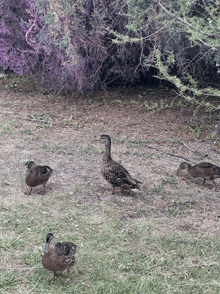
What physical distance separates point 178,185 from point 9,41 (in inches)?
305

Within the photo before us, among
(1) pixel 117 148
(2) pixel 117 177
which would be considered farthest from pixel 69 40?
(2) pixel 117 177

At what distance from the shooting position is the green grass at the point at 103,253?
12.1 ft

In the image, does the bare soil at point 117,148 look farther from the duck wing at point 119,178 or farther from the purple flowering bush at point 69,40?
the purple flowering bush at point 69,40

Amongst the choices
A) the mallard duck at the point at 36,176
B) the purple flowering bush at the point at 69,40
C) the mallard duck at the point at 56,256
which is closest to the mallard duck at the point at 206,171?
the mallard duck at the point at 36,176

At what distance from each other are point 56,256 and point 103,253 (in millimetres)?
901

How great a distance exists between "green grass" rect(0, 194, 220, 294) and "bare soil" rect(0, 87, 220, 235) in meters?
0.33

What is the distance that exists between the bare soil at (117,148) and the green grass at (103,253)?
0.33 metres

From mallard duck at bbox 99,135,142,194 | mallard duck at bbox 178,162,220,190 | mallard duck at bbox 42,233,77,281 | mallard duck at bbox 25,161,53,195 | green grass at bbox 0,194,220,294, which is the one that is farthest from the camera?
mallard duck at bbox 178,162,220,190

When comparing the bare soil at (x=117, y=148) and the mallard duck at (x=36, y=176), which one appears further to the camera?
the bare soil at (x=117, y=148)

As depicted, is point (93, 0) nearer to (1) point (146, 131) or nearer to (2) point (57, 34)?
(2) point (57, 34)

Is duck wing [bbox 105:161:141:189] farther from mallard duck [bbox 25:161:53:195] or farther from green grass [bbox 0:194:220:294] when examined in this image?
mallard duck [bbox 25:161:53:195]

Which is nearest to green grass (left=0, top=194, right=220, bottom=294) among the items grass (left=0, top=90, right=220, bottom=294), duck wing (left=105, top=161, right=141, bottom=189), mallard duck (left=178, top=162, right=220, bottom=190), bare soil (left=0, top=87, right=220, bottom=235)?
grass (left=0, top=90, right=220, bottom=294)

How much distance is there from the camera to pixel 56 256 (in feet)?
11.5

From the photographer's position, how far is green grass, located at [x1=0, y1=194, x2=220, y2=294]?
145 inches
